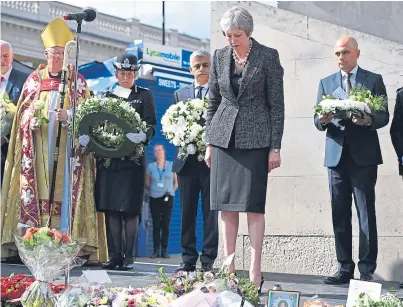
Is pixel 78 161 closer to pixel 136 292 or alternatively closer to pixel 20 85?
pixel 20 85

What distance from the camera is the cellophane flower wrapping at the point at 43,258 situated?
4867 mm

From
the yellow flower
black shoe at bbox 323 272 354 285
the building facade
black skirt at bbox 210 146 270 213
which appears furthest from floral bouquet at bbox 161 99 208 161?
the building facade

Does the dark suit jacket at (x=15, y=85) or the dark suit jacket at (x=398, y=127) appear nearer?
the dark suit jacket at (x=398, y=127)

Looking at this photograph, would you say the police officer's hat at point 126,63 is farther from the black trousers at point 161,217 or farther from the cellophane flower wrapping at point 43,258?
the black trousers at point 161,217

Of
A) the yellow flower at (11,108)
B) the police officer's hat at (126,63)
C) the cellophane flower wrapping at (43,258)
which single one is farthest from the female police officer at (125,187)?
the cellophane flower wrapping at (43,258)

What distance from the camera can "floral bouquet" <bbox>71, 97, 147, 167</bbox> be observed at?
26.1ft

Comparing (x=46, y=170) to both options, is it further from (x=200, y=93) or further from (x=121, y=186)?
(x=200, y=93)

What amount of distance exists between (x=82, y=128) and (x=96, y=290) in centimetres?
329

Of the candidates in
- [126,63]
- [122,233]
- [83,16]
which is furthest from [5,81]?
[83,16]

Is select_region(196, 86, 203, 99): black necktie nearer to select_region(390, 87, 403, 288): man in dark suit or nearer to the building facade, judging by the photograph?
select_region(390, 87, 403, 288): man in dark suit

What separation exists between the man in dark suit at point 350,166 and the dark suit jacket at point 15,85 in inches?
135

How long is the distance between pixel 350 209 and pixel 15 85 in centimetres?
385

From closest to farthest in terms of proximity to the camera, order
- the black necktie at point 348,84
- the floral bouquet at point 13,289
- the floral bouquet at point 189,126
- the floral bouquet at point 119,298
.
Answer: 1. the floral bouquet at point 119,298
2. the floral bouquet at point 13,289
3. the black necktie at point 348,84
4. the floral bouquet at point 189,126

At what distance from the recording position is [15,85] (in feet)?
29.9
